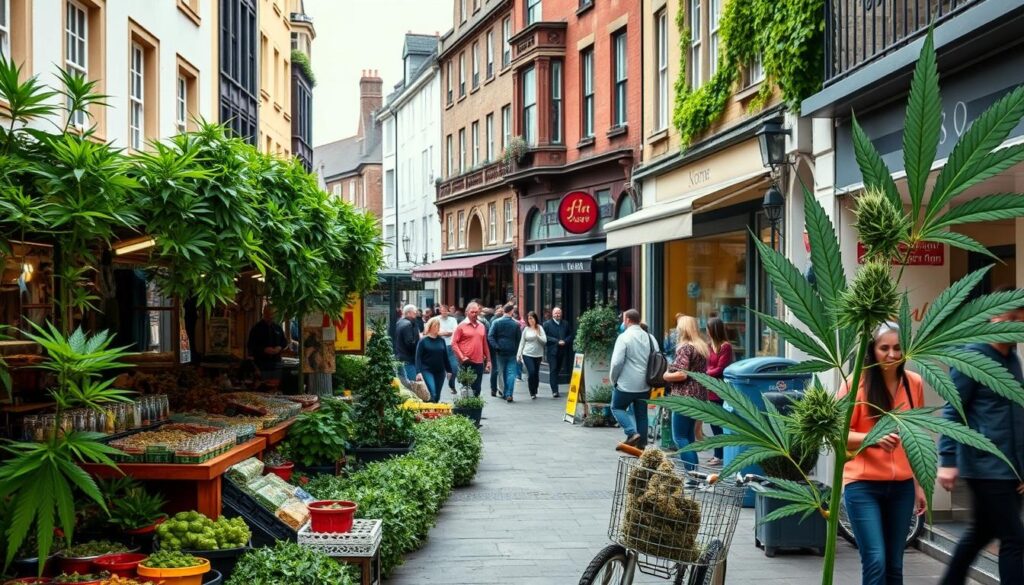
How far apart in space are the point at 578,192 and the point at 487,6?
44.7 ft

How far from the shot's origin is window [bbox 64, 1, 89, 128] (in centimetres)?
1535

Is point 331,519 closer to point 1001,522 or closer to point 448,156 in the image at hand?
point 1001,522

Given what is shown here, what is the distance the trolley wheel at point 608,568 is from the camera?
17.6ft

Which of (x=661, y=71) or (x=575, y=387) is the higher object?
(x=661, y=71)

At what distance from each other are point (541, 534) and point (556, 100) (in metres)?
21.7

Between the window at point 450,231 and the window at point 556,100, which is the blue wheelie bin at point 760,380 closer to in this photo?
the window at point 556,100

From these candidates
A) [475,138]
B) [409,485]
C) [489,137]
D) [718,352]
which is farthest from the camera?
[475,138]

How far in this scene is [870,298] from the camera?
80.8 inches

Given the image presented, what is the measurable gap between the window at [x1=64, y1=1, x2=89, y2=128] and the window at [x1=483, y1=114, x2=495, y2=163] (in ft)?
70.3

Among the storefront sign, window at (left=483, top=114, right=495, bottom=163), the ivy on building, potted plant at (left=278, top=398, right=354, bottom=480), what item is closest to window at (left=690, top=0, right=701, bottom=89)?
the ivy on building

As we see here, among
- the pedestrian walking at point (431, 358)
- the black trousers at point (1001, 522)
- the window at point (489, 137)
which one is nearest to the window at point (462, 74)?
the window at point (489, 137)

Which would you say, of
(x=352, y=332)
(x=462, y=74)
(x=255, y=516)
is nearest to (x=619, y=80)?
(x=352, y=332)

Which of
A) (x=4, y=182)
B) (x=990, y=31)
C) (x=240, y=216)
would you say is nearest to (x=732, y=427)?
(x=4, y=182)

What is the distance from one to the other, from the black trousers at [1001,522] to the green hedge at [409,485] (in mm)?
3971
